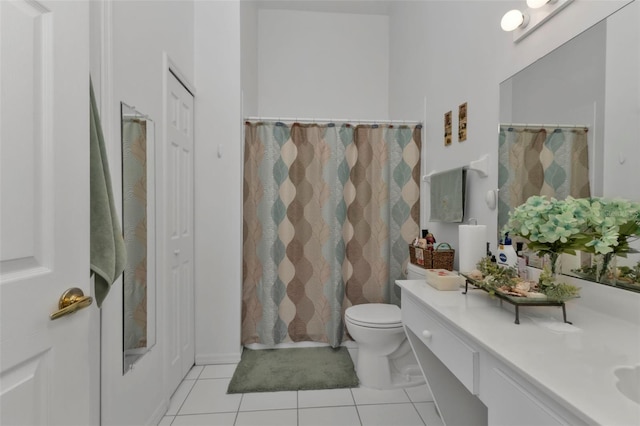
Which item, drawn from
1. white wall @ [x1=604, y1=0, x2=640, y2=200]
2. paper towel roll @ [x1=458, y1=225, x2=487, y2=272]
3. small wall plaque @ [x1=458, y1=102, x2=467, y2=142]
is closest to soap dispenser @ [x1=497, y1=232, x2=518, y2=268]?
paper towel roll @ [x1=458, y1=225, x2=487, y2=272]

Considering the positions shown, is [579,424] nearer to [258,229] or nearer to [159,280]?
[159,280]

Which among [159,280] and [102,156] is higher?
[102,156]

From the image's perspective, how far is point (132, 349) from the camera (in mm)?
1305

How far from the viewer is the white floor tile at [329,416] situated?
1.52 m

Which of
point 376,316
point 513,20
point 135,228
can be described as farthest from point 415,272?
point 135,228

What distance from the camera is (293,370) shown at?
1.96 metres

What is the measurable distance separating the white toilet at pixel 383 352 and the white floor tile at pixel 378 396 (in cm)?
3

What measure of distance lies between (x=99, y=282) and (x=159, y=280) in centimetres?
61

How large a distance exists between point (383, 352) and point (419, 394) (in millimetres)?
313

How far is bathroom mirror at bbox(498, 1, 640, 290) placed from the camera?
34.4 inches

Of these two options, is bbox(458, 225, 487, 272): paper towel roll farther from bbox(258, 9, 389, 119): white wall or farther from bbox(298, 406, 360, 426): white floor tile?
bbox(258, 9, 389, 119): white wall

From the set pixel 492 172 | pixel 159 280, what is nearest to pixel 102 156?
pixel 159 280

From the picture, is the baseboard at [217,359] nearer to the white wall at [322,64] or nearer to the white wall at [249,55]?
the white wall at [249,55]

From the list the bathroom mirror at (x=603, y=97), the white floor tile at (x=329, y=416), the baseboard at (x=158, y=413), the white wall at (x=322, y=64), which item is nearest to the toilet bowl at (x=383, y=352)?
the white floor tile at (x=329, y=416)
